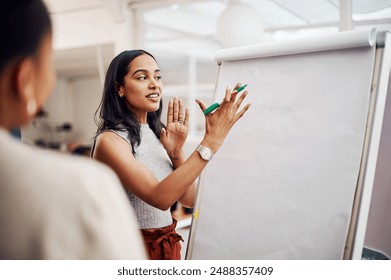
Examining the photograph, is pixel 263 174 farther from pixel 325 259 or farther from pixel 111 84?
pixel 111 84

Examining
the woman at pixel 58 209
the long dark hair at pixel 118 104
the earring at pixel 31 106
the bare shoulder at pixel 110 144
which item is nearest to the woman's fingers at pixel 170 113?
the long dark hair at pixel 118 104

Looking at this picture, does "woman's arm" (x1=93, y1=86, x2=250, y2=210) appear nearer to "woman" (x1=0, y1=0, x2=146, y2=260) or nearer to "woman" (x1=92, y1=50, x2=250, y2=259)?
"woman" (x1=92, y1=50, x2=250, y2=259)

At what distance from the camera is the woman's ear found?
0.74 metres

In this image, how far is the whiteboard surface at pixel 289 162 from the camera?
1.18m

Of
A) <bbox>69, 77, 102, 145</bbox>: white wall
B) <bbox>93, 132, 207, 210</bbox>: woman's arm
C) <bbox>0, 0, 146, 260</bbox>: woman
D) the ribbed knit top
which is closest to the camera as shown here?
<bbox>0, 0, 146, 260</bbox>: woman

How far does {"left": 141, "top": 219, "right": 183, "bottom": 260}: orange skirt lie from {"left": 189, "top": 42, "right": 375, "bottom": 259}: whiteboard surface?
0.46 ft

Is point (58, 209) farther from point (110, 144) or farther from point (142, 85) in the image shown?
point (142, 85)

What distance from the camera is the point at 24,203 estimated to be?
2.04 ft

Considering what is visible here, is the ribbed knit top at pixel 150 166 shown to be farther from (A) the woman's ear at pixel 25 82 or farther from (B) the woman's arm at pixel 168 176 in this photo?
(A) the woman's ear at pixel 25 82

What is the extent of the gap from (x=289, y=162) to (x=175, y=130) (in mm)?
401

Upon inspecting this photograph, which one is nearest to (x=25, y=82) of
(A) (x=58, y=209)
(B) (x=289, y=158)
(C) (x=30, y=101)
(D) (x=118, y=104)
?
(C) (x=30, y=101)

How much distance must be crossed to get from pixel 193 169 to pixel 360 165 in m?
0.46

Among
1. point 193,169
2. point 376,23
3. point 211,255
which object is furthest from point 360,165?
point 376,23

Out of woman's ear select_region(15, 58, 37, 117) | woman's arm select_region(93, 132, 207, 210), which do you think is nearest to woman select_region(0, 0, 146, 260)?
woman's ear select_region(15, 58, 37, 117)
